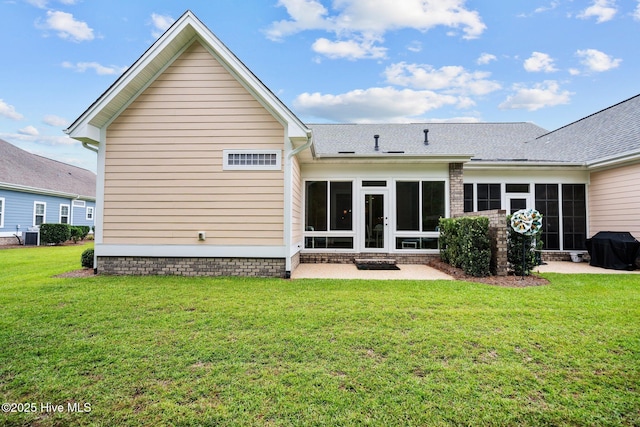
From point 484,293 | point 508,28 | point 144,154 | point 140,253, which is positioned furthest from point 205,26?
point 508,28

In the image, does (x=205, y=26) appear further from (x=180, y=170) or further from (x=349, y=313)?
(x=349, y=313)

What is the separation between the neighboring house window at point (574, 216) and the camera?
10.0m

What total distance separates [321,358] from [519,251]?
6322 mm

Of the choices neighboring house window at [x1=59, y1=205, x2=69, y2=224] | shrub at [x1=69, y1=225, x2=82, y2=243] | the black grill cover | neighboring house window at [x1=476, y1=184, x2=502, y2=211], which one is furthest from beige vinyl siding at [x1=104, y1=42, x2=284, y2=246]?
neighboring house window at [x1=59, y1=205, x2=69, y2=224]

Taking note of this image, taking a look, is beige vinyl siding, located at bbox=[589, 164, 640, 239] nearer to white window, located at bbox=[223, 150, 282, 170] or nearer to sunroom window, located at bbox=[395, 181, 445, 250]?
sunroom window, located at bbox=[395, 181, 445, 250]

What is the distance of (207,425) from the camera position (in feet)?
6.34

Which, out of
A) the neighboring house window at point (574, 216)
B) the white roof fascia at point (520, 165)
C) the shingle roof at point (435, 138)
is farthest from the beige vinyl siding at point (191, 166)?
the neighboring house window at point (574, 216)

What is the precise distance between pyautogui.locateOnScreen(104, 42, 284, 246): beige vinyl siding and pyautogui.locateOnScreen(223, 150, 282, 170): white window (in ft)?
0.39

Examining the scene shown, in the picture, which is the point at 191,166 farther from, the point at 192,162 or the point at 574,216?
the point at 574,216

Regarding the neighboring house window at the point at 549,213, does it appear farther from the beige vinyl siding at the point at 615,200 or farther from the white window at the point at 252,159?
the white window at the point at 252,159

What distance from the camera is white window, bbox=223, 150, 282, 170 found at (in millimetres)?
7000

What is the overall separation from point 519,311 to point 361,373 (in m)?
3.09

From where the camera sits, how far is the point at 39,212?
17453mm

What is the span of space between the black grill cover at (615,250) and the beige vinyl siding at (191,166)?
919 cm
